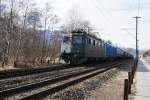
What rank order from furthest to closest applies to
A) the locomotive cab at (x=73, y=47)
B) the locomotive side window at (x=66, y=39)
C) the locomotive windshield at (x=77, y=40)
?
1. the locomotive side window at (x=66, y=39)
2. the locomotive windshield at (x=77, y=40)
3. the locomotive cab at (x=73, y=47)

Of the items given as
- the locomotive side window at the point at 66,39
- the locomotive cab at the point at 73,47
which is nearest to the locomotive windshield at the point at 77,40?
the locomotive cab at the point at 73,47

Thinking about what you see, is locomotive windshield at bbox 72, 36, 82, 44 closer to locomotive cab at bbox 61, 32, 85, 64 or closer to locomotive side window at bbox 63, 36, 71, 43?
locomotive cab at bbox 61, 32, 85, 64

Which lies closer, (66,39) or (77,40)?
(77,40)

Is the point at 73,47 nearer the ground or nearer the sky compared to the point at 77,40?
nearer the ground

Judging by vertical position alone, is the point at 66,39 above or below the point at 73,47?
above

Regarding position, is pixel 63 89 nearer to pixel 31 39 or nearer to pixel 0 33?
pixel 0 33

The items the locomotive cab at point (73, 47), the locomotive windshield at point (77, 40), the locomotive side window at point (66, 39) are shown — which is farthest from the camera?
the locomotive side window at point (66, 39)

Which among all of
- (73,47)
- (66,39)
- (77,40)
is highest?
(66,39)

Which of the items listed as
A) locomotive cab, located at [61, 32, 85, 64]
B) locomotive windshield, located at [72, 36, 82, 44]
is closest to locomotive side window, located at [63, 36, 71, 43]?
locomotive cab, located at [61, 32, 85, 64]

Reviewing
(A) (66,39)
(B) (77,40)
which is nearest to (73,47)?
(B) (77,40)

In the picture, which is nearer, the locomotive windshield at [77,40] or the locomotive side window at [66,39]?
the locomotive windshield at [77,40]

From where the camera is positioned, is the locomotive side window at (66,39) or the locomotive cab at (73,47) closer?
the locomotive cab at (73,47)

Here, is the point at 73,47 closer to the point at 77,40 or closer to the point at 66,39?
the point at 77,40

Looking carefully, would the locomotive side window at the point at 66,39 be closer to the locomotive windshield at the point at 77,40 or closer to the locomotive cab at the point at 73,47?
the locomotive cab at the point at 73,47
